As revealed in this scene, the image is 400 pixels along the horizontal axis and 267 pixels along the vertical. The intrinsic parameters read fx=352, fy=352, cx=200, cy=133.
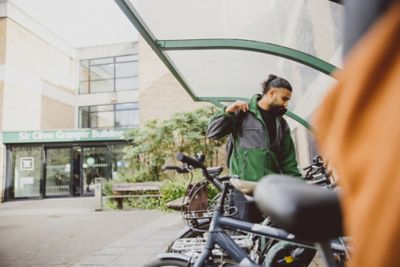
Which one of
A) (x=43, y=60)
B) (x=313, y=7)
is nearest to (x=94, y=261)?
(x=313, y=7)

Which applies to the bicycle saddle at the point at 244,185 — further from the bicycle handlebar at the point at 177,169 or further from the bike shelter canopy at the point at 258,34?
the bike shelter canopy at the point at 258,34

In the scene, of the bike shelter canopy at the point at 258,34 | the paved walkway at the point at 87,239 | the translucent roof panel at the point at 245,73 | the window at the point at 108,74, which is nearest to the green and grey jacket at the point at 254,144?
the bike shelter canopy at the point at 258,34

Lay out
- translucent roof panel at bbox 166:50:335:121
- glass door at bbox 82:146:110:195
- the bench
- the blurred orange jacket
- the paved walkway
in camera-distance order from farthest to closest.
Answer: glass door at bbox 82:146:110:195 → the bench → translucent roof panel at bbox 166:50:335:121 → the paved walkway → the blurred orange jacket

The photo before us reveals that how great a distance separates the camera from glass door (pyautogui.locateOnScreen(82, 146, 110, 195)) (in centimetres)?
Result: 1919

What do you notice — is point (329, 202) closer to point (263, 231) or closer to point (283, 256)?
point (263, 231)

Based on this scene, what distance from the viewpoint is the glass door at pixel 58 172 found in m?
19.3

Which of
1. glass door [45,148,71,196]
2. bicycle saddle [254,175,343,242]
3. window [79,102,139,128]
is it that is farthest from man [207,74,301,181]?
window [79,102,139,128]

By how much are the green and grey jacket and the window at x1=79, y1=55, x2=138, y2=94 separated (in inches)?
795

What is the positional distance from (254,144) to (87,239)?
16.8ft

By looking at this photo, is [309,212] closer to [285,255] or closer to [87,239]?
[285,255]

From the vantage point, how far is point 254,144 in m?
3.04

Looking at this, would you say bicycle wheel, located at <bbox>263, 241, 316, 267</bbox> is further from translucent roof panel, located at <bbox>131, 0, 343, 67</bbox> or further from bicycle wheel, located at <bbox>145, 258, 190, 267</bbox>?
translucent roof panel, located at <bbox>131, 0, 343, 67</bbox>

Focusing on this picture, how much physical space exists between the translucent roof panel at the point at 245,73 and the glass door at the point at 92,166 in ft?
39.0

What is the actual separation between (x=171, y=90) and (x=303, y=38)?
12257mm
